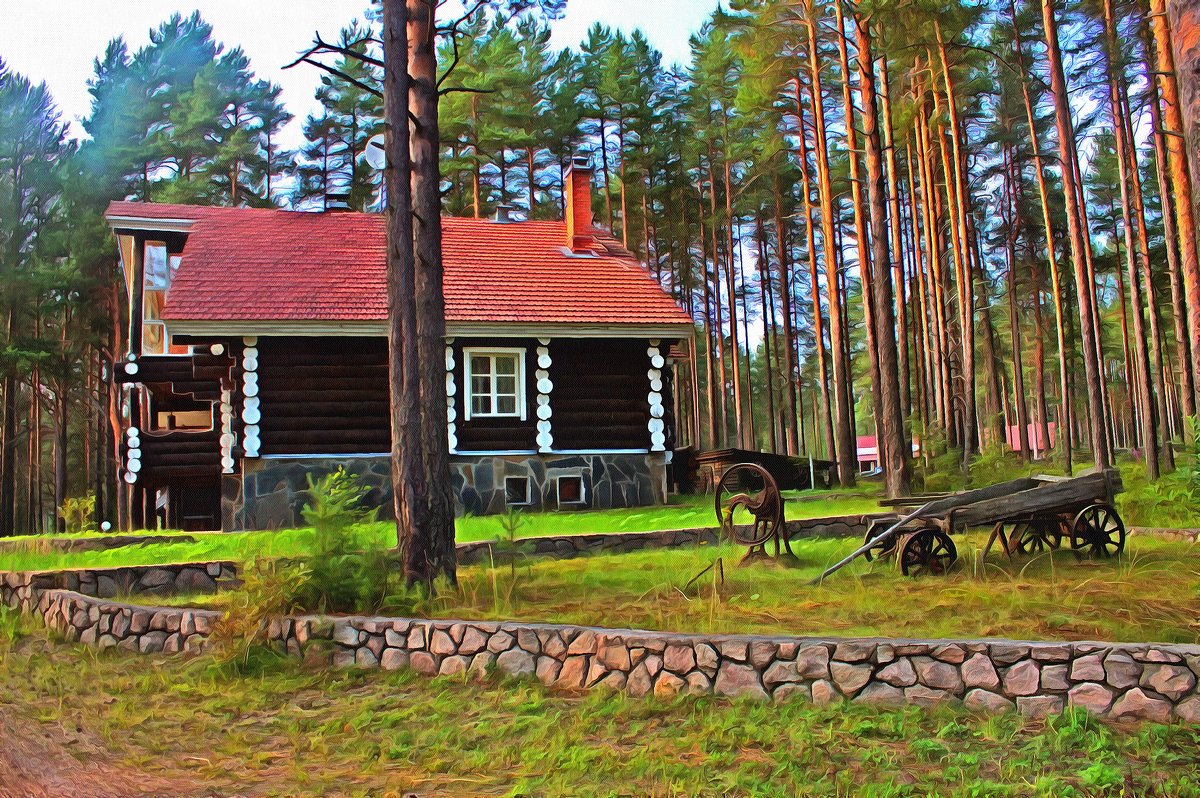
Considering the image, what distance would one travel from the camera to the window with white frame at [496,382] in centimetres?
1886

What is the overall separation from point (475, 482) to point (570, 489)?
6.44 feet

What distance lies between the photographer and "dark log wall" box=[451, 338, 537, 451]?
60.8 ft

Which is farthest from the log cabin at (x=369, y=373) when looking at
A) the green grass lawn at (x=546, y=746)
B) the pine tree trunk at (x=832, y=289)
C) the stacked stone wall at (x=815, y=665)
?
the green grass lawn at (x=546, y=746)

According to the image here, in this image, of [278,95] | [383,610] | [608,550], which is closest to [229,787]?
[383,610]

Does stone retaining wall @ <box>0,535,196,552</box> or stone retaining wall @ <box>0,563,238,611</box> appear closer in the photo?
stone retaining wall @ <box>0,563,238,611</box>

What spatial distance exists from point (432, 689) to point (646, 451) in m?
12.7

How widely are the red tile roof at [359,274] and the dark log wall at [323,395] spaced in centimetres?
75

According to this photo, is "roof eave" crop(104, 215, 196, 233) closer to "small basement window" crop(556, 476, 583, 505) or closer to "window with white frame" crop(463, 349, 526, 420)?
"window with white frame" crop(463, 349, 526, 420)

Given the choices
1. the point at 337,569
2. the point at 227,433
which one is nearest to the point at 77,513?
the point at 227,433

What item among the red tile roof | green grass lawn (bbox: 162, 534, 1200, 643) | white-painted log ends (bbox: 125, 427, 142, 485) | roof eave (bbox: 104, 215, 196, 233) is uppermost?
roof eave (bbox: 104, 215, 196, 233)

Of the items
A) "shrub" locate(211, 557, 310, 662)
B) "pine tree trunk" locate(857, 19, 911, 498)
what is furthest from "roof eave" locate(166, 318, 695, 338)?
"shrub" locate(211, 557, 310, 662)

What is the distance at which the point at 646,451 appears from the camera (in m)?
19.4

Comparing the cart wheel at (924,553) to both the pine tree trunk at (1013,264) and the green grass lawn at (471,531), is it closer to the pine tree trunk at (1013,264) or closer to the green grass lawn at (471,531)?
the green grass lawn at (471,531)

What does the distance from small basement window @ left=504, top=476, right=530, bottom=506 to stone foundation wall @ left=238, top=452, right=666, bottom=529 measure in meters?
0.08
